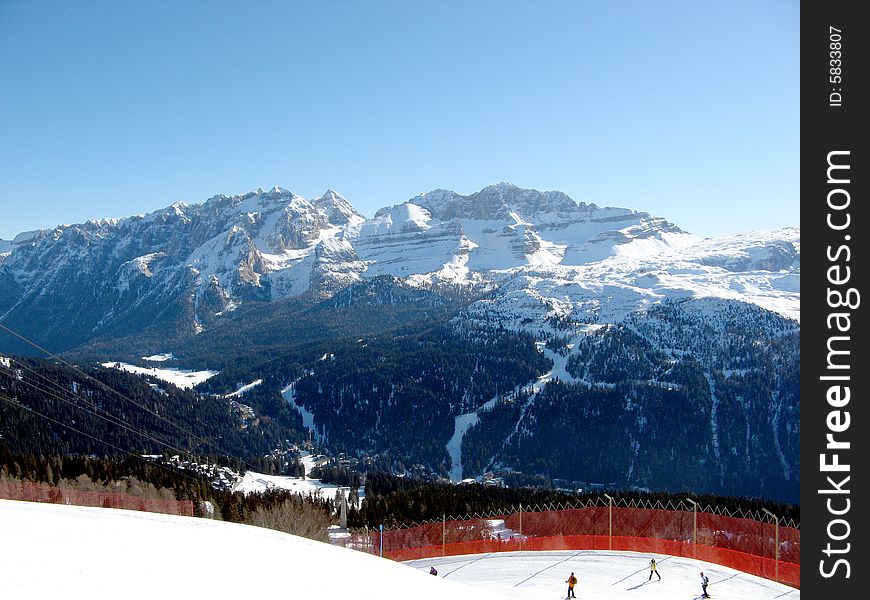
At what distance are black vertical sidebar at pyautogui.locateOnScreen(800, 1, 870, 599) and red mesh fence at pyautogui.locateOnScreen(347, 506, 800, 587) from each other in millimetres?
34450

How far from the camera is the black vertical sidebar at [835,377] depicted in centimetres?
1652

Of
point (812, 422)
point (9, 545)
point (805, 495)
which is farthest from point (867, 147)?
point (9, 545)

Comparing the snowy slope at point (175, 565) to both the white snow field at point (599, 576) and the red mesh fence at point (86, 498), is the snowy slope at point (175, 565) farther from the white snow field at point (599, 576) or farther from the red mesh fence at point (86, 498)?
the red mesh fence at point (86, 498)

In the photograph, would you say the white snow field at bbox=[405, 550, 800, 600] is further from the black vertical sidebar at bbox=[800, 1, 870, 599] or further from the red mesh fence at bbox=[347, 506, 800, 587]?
the black vertical sidebar at bbox=[800, 1, 870, 599]

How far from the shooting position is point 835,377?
16.7 m

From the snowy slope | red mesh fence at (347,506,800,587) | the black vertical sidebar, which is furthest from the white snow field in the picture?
the black vertical sidebar

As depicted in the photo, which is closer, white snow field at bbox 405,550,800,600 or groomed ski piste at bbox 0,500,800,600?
groomed ski piste at bbox 0,500,800,600

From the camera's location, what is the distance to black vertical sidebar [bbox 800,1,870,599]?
16516mm

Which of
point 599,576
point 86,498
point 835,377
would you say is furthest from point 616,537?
point 86,498

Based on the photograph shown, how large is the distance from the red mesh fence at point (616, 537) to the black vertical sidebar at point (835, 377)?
1356 inches

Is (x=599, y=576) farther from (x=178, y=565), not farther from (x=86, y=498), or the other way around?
(x=86, y=498)

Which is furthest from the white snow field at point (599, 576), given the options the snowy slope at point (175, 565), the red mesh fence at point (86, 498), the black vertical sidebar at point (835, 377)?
the red mesh fence at point (86, 498)

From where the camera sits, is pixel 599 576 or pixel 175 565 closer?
pixel 175 565

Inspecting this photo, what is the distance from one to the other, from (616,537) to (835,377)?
4632cm
